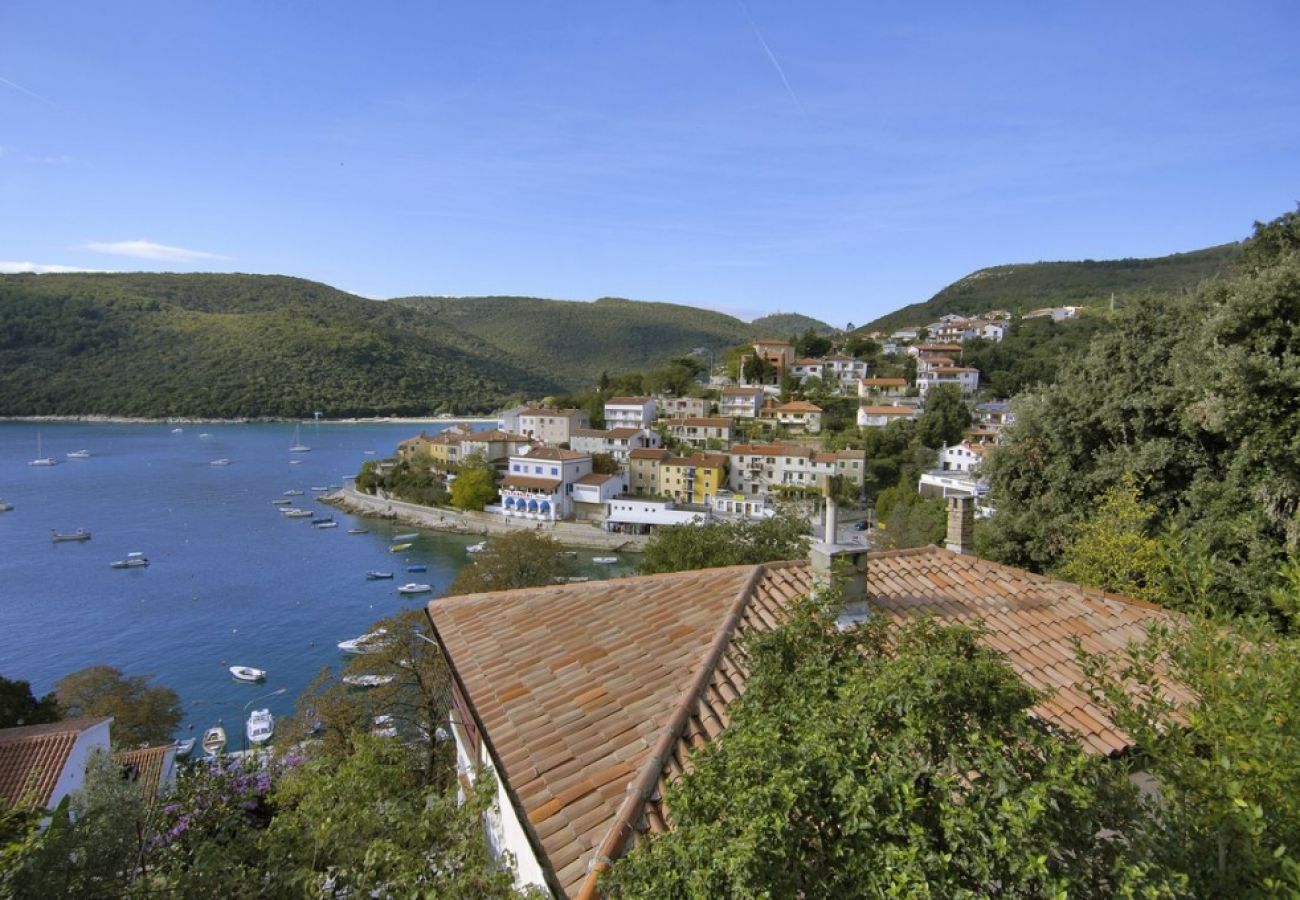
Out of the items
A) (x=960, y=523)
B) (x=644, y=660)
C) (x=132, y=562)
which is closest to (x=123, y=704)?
(x=644, y=660)

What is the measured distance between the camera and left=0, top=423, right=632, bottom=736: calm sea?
22203 millimetres

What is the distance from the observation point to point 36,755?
9.12 meters

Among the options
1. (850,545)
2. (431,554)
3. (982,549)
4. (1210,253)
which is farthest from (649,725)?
(1210,253)

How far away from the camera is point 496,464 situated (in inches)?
1916

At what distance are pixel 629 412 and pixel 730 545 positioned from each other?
40612 millimetres

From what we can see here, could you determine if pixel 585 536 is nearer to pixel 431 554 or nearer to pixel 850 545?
pixel 431 554

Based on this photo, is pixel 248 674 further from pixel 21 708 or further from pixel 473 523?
pixel 473 523

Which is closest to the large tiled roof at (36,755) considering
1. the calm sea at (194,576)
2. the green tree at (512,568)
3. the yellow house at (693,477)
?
the calm sea at (194,576)

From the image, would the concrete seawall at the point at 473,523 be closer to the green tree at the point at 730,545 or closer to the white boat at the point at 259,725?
the green tree at the point at 730,545

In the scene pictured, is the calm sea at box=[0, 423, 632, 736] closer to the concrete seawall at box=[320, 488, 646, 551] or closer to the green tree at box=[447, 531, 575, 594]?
the concrete seawall at box=[320, 488, 646, 551]

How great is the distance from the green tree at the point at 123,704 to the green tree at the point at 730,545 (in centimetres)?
1119

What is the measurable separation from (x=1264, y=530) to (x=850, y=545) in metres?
5.26

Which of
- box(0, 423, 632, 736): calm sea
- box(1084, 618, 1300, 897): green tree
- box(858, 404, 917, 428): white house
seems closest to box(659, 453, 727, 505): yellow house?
box(0, 423, 632, 736): calm sea

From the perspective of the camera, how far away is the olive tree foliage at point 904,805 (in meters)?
1.77
